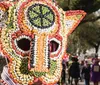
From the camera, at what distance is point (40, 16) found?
456 cm

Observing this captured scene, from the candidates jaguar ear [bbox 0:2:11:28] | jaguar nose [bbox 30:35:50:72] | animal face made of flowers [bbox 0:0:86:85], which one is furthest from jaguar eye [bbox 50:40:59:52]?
jaguar ear [bbox 0:2:11:28]

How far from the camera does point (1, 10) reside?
4480 mm

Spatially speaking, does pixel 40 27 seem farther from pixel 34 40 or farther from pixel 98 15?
pixel 98 15

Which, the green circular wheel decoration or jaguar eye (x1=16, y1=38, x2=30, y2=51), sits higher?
the green circular wheel decoration

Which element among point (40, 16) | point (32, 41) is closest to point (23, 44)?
point (32, 41)

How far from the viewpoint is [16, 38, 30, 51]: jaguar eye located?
14.7ft

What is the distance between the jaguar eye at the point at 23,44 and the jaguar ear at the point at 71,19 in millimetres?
522

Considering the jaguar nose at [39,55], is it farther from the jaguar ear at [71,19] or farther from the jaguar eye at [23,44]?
the jaguar ear at [71,19]

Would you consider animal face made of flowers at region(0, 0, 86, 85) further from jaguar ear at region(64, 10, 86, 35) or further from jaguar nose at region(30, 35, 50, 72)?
jaguar ear at region(64, 10, 86, 35)

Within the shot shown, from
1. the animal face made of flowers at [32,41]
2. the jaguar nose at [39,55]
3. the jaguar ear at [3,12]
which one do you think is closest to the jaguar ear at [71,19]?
the animal face made of flowers at [32,41]

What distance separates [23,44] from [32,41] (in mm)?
146

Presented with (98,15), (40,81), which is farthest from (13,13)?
(98,15)

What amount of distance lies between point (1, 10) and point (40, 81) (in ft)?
2.79

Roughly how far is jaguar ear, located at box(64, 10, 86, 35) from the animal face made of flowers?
159 millimetres
